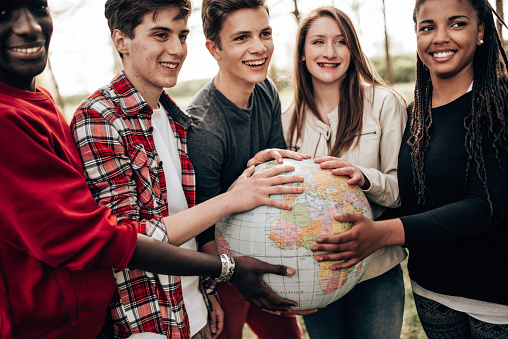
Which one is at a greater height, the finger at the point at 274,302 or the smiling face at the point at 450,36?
the smiling face at the point at 450,36

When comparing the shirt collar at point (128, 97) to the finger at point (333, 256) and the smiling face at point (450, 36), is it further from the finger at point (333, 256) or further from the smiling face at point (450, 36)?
the smiling face at point (450, 36)

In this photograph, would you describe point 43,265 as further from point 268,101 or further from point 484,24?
point 484,24

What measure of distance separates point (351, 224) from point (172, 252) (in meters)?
1.01

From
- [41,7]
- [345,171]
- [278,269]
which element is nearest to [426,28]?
[345,171]

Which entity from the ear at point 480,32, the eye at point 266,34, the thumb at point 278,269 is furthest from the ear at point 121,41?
the ear at point 480,32

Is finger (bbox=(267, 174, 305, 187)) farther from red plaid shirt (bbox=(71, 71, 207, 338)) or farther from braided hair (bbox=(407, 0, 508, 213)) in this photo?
braided hair (bbox=(407, 0, 508, 213))

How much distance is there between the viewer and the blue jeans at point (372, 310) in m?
2.76

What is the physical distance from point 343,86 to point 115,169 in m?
1.82

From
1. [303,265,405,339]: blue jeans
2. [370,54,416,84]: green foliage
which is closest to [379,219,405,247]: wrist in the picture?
[303,265,405,339]: blue jeans

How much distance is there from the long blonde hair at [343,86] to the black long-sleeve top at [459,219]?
19.0 inches

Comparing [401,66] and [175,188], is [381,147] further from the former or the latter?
[401,66]

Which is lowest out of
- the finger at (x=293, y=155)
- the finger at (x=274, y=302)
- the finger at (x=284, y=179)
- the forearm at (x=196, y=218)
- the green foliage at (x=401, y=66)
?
the green foliage at (x=401, y=66)

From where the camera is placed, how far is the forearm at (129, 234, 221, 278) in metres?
2.05

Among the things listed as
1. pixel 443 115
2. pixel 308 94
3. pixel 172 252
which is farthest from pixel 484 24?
pixel 172 252
